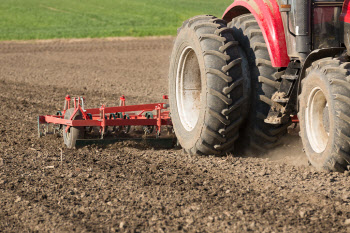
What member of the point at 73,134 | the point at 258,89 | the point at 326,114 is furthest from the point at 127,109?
the point at 326,114

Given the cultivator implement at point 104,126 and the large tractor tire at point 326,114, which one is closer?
the large tractor tire at point 326,114

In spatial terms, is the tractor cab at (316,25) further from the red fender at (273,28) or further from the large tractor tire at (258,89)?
→ the large tractor tire at (258,89)

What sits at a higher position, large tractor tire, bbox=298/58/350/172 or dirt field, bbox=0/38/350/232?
large tractor tire, bbox=298/58/350/172

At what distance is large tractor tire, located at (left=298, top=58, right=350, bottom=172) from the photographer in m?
4.69

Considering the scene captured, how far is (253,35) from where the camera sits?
5.88 meters

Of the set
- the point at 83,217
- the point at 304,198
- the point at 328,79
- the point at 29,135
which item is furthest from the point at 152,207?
the point at 29,135

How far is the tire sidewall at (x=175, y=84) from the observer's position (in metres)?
5.86

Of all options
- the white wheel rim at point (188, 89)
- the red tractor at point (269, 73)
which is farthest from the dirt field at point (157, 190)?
the white wheel rim at point (188, 89)

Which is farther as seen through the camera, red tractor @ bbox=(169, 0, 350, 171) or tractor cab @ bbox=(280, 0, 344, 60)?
tractor cab @ bbox=(280, 0, 344, 60)

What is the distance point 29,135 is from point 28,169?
2.22 meters

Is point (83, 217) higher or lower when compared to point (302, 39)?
lower

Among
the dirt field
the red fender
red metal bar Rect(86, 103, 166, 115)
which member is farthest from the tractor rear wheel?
the red fender

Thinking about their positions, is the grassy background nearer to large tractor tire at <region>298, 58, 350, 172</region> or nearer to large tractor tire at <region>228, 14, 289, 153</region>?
large tractor tire at <region>228, 14, 289, 153</region>

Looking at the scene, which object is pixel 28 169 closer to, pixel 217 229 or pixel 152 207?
pixel 152 207
